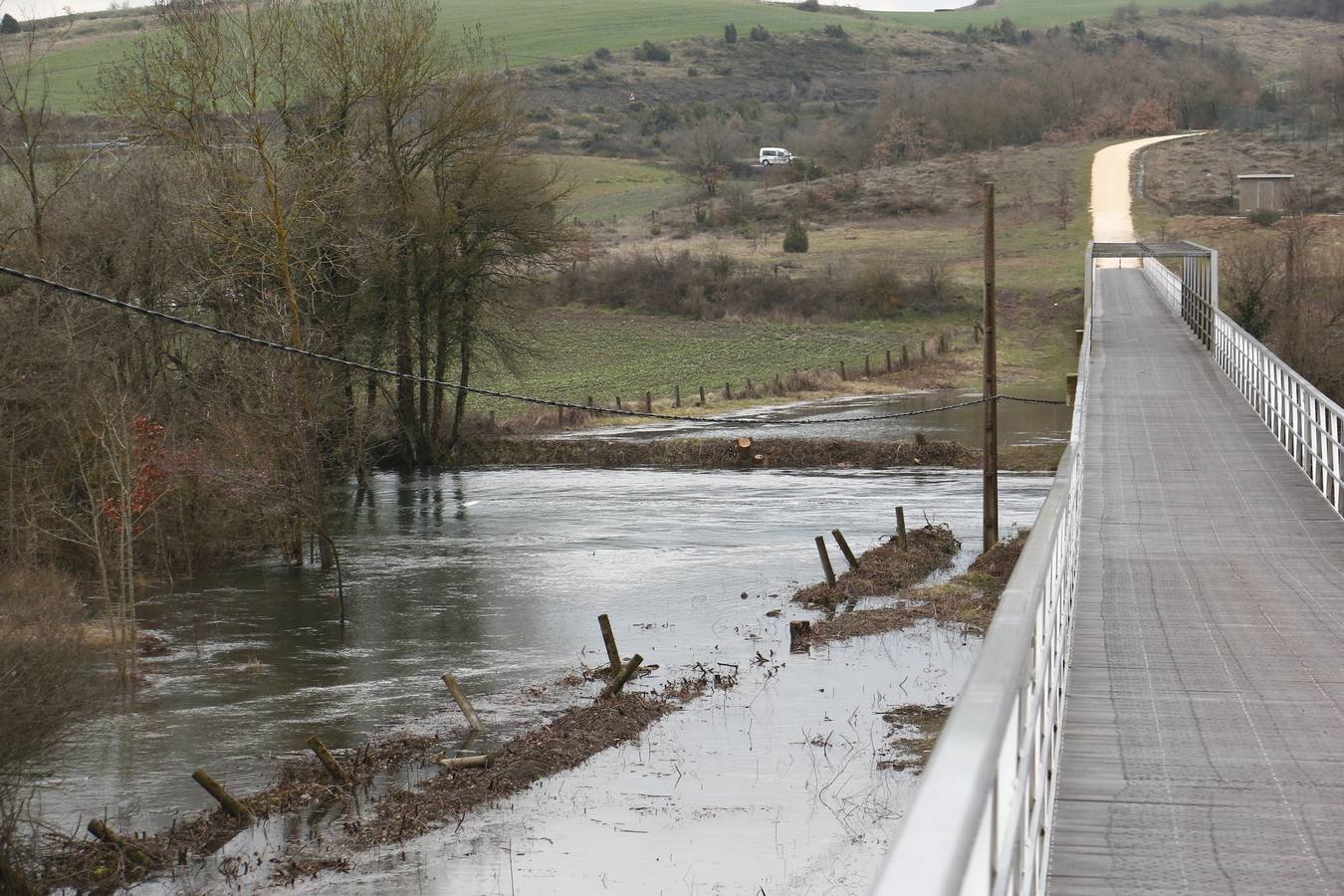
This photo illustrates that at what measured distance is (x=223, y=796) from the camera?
14133 mm

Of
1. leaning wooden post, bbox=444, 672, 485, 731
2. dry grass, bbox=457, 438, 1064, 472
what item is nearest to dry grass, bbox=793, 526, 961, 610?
leaning wooden post, bbox=444, 672, 485, 731

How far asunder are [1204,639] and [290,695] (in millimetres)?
13347

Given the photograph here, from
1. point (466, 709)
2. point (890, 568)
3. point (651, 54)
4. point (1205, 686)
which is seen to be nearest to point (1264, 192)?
point (890, 568)

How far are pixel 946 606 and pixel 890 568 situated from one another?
251 cm

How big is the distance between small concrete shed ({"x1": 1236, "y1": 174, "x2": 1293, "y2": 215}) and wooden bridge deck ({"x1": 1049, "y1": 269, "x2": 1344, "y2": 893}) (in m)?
57.7

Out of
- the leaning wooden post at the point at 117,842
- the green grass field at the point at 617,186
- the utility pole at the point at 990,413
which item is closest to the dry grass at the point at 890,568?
the utility pole at the point at 990,413

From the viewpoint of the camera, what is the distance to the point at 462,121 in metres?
40.1

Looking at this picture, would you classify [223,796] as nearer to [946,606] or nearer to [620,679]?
[620,679]

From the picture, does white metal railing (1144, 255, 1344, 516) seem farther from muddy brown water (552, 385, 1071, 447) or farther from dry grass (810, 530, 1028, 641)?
muddy brown water (552, 385, 1071, 447)

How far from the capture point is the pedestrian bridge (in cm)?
285

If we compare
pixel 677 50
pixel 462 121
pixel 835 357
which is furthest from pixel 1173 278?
pixel 677 50

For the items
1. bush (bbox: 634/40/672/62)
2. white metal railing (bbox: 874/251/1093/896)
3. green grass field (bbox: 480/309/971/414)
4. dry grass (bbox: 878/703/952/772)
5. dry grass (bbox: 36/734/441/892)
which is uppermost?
bush (bbox: 634/40/672/62)

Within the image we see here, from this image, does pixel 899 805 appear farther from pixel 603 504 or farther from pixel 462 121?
pixel 462 121

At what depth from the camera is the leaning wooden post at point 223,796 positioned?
13997mm
